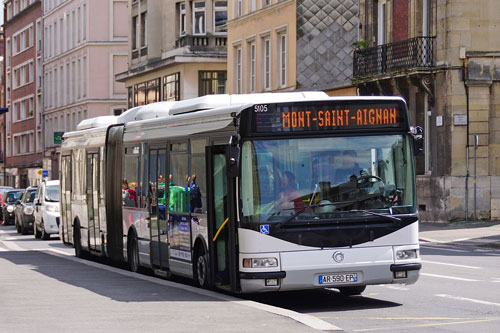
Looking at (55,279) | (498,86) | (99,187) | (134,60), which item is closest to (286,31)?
(498,86)

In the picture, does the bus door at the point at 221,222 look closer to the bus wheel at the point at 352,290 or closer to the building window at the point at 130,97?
the bus wheel at the point at 352,290

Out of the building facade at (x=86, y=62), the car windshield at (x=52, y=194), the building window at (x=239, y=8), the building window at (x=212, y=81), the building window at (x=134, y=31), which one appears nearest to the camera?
the car windshield at (x=52, y=194)

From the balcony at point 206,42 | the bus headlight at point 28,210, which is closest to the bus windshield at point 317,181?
the bus headlight at point 28,210

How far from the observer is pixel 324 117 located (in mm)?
16141

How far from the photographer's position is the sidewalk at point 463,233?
104 ft

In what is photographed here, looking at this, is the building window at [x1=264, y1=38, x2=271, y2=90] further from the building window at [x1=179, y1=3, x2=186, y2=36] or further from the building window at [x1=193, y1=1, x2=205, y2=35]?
the building window at [x1=179, y1=3, x2=186, y2=36]

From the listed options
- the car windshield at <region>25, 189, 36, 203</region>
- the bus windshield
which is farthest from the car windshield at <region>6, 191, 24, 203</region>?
the bus windshield

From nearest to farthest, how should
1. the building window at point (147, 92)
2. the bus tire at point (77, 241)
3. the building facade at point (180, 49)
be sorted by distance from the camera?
the bus tire at point (77, 241), the building facade at point (180, 49), the building window at point (147, 92)

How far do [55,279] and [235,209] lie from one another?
4.79 m

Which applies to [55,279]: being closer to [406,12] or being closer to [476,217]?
[476,217]

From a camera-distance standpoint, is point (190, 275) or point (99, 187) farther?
point (99, 187)

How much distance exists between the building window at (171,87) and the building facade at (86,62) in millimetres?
17855

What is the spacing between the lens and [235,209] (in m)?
16.1

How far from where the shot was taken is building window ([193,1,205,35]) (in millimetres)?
66312
